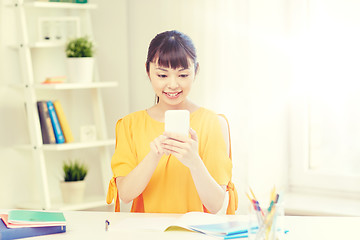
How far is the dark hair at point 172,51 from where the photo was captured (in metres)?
1.91

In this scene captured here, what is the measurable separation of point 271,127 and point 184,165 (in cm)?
110

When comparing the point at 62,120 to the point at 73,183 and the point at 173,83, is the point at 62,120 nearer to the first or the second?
the point at 73,183

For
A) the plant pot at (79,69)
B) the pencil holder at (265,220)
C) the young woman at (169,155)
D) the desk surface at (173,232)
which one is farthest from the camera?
the plant pot at (79,69)

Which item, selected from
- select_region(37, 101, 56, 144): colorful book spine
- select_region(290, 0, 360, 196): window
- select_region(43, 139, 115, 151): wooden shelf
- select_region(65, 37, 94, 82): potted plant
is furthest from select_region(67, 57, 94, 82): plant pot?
select_region(290, 0, 360, 196): window

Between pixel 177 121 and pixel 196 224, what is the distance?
308 millimetres

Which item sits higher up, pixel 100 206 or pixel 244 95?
pixel 244 95

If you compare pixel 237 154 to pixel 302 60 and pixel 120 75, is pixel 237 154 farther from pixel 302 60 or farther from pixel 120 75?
pixel 120 75

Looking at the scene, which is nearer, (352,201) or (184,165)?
(184,165)

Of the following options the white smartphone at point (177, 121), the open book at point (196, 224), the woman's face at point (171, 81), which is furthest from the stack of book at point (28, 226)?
the woman's face at point (171, 81)

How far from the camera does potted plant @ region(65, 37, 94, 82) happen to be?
3.14m

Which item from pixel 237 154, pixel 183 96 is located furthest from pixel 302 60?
pixel 183 96

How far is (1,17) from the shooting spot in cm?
309

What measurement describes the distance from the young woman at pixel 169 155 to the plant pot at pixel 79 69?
1170mm

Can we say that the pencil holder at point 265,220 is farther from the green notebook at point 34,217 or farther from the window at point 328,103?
the window at point 328,103
